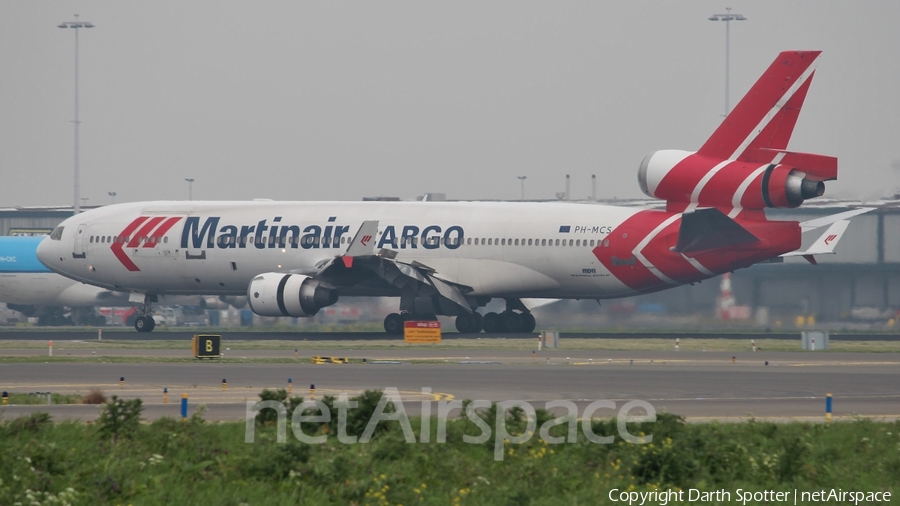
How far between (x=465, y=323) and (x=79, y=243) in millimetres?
19702

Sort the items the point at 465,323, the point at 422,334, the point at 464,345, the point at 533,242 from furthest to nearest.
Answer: the point at 465,323 → the point at 533,242 → the point at 422,334 → the point at 464,345

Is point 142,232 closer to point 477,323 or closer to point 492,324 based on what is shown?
point 477,323

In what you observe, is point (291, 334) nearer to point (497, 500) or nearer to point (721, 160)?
point (721, 160)

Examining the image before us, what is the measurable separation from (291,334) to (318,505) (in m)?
40.7

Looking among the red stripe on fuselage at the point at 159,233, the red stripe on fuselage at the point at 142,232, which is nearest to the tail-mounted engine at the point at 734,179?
the red stripe on fuselage at the point at 159,233

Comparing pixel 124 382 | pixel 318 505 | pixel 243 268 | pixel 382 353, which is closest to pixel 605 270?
pixel 382 353

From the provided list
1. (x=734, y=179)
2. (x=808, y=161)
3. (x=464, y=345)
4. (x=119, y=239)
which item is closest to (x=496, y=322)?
(x=464, y=345)

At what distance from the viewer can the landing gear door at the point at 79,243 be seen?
5678 centimetres

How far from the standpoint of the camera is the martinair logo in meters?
54.9

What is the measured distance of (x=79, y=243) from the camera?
187ft

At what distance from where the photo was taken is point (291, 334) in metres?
54.7

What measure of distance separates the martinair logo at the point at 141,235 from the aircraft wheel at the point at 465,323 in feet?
47.0

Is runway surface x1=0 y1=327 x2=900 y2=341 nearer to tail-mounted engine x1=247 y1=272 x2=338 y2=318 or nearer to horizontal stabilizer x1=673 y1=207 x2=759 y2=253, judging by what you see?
tail-mounted engine x1=247 y1=272 x2=338 y2=318

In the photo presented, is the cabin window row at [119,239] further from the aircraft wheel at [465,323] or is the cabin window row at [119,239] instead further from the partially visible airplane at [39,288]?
the aircraft wheel at [465,323]
